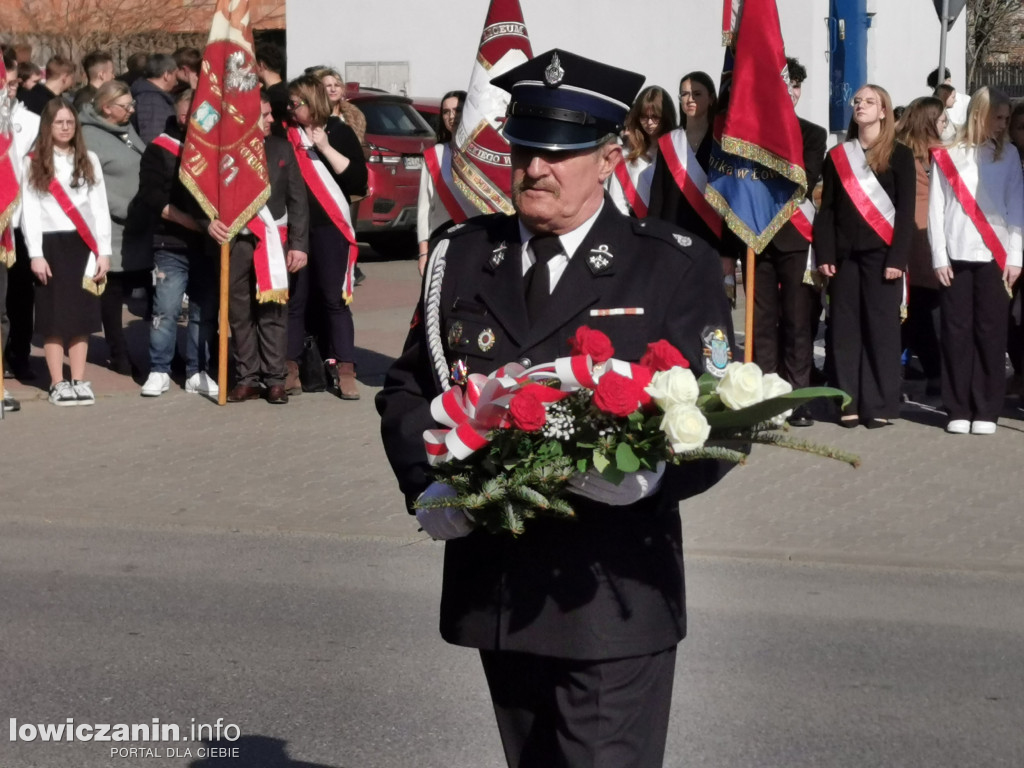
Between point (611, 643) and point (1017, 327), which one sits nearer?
point (611, 643)

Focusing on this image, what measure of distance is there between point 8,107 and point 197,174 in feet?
4.20

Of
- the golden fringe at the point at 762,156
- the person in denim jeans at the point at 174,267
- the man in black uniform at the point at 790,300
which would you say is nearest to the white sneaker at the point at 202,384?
the person in denim jeans at the point at 174,267

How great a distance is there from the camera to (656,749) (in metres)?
3.48

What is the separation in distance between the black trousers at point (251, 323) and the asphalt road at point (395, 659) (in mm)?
3249

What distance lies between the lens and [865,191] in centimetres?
955

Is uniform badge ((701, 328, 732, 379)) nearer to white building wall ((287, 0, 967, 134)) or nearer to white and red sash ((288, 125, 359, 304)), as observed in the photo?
white and red sash ((288, 125, 359, 304))

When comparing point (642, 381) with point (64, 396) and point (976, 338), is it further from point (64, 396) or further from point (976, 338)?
point (64, 396)

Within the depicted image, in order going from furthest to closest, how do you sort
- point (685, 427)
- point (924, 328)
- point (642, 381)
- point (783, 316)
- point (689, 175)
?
point (924, 328) → point (783, 316) → point (689, 175) → point (642, 381) → point (685, 427)

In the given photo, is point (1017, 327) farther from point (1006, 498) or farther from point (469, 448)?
point (469, 448)

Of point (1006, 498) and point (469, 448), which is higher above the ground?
point (469, 448)

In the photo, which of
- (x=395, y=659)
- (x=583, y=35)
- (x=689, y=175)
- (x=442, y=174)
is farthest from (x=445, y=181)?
(x=583, y=35)

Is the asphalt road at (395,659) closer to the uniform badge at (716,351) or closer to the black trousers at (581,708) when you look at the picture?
the black trousers at (581,708)

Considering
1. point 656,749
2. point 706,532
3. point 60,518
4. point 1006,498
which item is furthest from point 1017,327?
point 656,749

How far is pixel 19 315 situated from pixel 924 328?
21.2 feet
